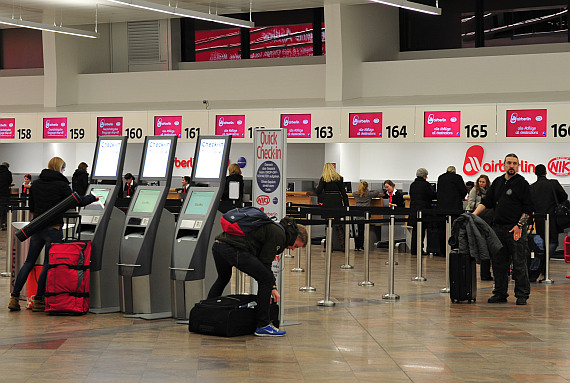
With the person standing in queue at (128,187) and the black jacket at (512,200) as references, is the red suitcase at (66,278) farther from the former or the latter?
the person standing in queue at (128,187)

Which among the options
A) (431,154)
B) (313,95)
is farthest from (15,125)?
(431,154)

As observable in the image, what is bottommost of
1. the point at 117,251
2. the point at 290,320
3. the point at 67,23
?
the point at 290,320

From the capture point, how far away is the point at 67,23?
17.5m

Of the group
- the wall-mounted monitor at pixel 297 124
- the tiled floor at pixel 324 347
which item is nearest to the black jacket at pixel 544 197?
the tiled floor at pixel 324 347

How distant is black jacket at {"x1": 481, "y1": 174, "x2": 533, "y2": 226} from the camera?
8.60 metres

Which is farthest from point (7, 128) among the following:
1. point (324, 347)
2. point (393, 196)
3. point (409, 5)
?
point (324, 347)

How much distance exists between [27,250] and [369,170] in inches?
333

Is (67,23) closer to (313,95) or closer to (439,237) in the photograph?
(313,95)

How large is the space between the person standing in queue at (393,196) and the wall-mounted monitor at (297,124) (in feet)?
5.09

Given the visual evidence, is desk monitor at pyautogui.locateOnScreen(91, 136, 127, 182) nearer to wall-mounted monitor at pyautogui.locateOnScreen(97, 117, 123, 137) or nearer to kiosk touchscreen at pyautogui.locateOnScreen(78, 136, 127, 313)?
kiosk touchscreen at pyautogui.locateOnScreen(78, 136, 127, 313)

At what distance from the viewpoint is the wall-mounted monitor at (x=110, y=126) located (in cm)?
1617

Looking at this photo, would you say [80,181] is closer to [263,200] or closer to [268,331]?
[263,200]

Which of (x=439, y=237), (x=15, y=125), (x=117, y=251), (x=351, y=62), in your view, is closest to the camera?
(x=117, y=251)

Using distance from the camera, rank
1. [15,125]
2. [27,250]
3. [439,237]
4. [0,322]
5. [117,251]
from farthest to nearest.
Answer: [15,125] < [439,237] < [27,250] < [117,251] < [0,322]
